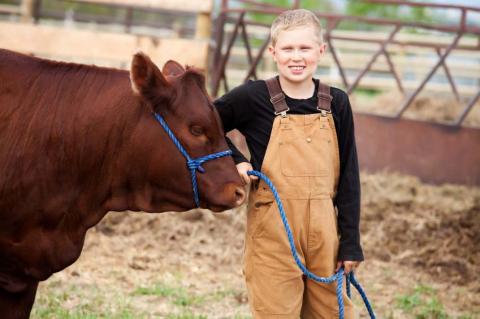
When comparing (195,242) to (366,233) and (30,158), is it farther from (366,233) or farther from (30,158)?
(30,158)

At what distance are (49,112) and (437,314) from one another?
285 cm

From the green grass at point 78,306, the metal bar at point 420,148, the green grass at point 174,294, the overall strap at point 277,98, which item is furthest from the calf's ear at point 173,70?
the metal bar at point 420,148

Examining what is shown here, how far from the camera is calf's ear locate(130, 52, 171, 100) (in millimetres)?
2979

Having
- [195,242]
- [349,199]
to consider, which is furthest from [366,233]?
[349,199]

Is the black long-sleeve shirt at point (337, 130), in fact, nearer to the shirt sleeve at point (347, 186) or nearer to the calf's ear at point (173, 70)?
the shirt sleeve at point (347, 186)

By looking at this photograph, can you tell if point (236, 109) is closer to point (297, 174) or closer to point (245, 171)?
point (245, 171)

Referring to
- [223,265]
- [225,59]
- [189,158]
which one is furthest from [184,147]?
[225,59]

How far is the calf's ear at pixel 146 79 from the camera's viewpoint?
2.98m

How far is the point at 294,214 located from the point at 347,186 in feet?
0.98

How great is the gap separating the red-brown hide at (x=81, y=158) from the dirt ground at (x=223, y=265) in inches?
47.8

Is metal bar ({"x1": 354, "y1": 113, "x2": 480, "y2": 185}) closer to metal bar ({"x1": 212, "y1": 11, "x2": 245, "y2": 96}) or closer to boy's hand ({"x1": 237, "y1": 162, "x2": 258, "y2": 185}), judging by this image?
metal bar ({"x1": 212, "y1": 11, "x2": 245, "y2": 96})

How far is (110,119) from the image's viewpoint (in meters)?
3.13

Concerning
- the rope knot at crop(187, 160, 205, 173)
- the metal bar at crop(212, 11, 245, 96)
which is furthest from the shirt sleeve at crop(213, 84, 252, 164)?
the metal bar at crop(212, 11, 245, 96)

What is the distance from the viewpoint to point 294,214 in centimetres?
311
